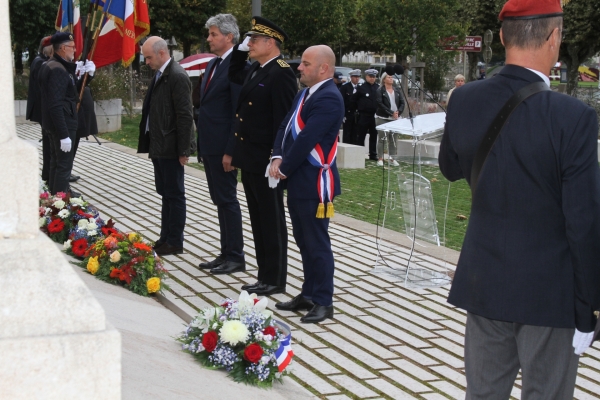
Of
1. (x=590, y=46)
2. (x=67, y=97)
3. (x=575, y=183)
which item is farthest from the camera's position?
(x=590, y=46)

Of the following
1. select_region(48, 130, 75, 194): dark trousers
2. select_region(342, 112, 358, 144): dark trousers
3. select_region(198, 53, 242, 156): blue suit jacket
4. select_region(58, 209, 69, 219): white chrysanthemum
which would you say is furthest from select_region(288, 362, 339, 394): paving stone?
select_region(342, 112, 358, 144): dark trousers

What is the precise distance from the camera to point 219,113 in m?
7.53

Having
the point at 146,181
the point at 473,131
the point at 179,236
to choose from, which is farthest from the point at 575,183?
the point at 146,181

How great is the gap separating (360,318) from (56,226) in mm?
3224

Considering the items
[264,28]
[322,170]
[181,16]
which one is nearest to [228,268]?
[322,170]

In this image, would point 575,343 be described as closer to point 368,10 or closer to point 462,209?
point 462,209

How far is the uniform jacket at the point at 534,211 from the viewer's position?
2.83m

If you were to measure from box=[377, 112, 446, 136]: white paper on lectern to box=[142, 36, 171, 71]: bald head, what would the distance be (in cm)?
225

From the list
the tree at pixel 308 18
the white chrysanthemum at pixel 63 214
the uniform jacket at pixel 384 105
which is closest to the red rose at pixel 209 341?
the white chrysanthemum at pixel 63 214

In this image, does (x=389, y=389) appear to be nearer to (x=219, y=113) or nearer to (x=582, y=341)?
(x=582, y=341)

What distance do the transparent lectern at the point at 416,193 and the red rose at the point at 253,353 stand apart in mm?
2930

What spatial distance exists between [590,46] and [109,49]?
3135 cm

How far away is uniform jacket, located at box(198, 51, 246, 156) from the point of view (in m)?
7.47

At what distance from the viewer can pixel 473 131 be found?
10.0ft
